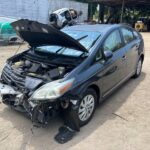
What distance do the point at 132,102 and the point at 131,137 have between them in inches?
56.0

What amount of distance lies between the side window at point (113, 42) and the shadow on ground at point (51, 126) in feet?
3.64

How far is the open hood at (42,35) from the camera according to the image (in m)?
4.02

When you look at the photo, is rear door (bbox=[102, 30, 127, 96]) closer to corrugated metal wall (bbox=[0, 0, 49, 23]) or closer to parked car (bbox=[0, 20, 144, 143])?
parked car (bbox=[0, 20, 144, 143])

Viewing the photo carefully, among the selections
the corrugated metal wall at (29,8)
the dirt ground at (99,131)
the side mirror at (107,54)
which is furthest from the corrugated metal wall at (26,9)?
the side mirror at (107,54)

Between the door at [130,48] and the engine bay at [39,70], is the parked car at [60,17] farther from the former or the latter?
the engine bay at [39,70]

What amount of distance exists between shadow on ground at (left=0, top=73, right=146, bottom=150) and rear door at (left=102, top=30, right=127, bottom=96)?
376mm

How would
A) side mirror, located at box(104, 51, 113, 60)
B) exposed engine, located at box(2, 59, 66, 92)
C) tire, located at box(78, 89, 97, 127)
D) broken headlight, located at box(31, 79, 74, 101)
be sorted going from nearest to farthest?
broken headlight, located at box(31, 79, 74, 101) → exposed engine, located at box(2, 59, 66, 92) → tire, located at box(78, 89, 97, 127) → side mirror, located at box(104, 51, 113, 60)

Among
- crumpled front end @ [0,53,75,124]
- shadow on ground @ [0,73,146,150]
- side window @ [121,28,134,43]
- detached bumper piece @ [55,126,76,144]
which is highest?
side window @ [121,28,134,43]

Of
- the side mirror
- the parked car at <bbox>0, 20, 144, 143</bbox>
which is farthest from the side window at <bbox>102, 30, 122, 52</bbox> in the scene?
the side mirror

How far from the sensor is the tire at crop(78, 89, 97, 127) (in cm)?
400

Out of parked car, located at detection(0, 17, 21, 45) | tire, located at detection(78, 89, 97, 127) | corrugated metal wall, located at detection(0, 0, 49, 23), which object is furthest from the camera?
corrugated metal wall, located at detection(0, 0, 49, 23)

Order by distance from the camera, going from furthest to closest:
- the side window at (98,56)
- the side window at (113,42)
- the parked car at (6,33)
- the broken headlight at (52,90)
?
the parked car at (6,33) → the side window at (113,42) → the side window at (98,56) → the broken headlight at (52,90)

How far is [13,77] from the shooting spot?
4.23 metres

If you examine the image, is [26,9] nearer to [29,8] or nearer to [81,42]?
[29,8]
